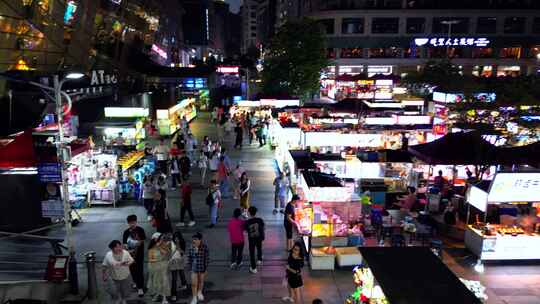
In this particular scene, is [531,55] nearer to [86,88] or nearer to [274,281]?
[86,88]

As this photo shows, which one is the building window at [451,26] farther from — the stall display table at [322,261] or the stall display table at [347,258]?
the stall display table at [322,261]

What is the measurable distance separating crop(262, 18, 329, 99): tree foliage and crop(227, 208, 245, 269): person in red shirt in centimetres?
3012

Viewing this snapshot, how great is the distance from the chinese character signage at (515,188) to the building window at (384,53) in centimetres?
5500

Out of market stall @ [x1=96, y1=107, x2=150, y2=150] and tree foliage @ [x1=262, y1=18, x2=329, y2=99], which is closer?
market stall @ [x1=96, y1=107, x2=150, y2=150]

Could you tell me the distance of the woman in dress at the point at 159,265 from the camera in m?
8.98

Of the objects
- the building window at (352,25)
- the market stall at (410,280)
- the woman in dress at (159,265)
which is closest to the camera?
the market stall at (410,280)

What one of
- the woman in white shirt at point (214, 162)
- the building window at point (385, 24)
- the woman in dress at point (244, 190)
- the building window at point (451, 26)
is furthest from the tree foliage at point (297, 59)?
the building window at point (451, 26)

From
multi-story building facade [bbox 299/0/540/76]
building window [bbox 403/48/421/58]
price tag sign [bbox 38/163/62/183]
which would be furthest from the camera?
building window [bbox 403/48/421/58]

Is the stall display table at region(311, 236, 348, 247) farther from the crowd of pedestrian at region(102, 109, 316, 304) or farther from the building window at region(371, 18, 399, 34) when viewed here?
the building window at region(371, 18, 399, 34)

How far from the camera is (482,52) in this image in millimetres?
65062

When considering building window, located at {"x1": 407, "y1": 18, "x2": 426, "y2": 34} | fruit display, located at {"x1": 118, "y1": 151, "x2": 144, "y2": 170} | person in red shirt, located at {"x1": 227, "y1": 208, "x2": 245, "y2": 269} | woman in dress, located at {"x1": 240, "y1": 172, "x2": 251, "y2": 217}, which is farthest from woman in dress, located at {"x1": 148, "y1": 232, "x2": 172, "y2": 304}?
building window, located at {"x1": 407, "y1": 18, "x2": 426, "y2": 34}

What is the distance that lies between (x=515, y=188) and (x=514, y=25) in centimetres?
6213

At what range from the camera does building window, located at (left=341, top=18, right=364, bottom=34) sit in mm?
63303

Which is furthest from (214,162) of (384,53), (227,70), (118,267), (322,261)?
(384,53)
